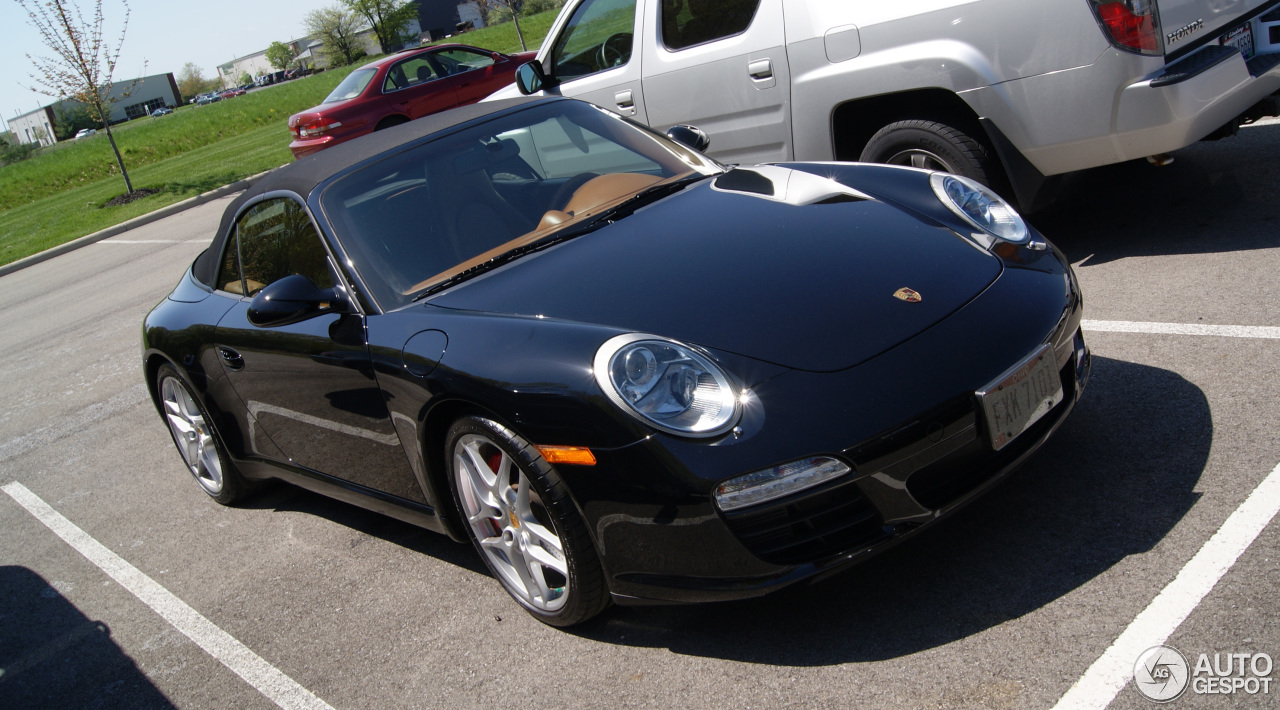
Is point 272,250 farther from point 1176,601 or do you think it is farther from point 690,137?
point 1176,601

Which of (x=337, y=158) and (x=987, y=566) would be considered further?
(x=337, y=158)

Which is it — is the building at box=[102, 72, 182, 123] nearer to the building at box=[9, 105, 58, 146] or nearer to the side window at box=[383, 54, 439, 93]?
the building at box=[9, 105, 58, 146]

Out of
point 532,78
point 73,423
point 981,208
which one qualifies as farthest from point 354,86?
point 981,208

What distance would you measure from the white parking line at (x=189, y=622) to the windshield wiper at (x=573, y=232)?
4.00 feet

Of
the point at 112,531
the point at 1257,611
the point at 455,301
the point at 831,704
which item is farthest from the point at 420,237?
the point at 1257,611

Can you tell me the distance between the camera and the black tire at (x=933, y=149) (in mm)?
4598

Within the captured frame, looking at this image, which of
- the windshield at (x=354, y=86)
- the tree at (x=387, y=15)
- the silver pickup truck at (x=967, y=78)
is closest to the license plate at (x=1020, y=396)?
the silver pickup truck at (x=967, y=78)

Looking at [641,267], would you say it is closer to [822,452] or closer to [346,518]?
[822,452]

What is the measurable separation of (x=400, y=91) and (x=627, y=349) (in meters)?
13.7

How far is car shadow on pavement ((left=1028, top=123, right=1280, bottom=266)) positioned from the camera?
4.59 meters

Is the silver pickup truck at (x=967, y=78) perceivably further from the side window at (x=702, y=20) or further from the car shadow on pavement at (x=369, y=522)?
the car shadow on pavement at (x=369, y=522)

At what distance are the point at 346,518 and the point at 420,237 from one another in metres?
1.39

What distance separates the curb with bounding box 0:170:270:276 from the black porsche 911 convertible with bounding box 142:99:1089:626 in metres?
11.7
